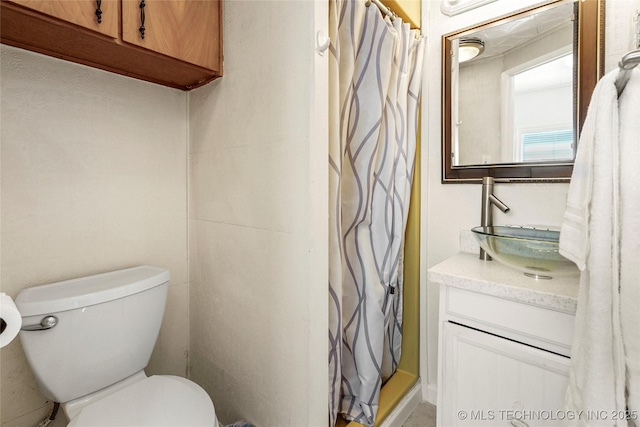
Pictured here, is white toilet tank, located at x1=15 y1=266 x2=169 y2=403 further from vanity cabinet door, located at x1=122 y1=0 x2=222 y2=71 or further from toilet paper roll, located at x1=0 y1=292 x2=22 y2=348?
vanity cabinet door, located at x1=122 y1=0 x2=222 y2=71

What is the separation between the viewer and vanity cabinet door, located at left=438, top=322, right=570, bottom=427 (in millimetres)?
874

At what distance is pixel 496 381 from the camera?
960mm

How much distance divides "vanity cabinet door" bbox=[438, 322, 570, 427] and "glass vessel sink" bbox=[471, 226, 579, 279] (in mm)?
247

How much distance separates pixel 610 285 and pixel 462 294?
1.27 ft

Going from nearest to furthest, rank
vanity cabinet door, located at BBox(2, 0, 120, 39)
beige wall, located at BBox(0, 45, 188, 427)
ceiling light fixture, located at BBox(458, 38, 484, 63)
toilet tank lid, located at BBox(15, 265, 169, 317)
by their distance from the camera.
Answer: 1. vanity cabinet door, located at BBox(2, 0, 120, 39)
2. toilet tank lid, located at BBox(15, 265, 169, 317)
3. beige wall, located at BBox(0, 45, 188, 427)
4. ceiling light fixture, located at BBox(458, 38, 484, 63)

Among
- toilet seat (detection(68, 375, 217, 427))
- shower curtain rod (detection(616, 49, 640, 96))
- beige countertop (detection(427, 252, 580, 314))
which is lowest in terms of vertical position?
toilet seat (detection(68, 375, 217, 427))

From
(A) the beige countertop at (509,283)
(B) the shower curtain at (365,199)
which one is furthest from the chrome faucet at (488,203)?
(B) the shower curtain at (365,199)

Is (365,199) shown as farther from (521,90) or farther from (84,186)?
(84,186)

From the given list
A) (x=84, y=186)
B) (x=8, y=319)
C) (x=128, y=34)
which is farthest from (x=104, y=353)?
(x=128, y=34)

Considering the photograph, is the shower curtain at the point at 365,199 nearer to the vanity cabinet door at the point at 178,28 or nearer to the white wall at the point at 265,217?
the white wall at the point at 265,217

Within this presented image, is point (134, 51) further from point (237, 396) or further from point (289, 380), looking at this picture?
point (237, 396)

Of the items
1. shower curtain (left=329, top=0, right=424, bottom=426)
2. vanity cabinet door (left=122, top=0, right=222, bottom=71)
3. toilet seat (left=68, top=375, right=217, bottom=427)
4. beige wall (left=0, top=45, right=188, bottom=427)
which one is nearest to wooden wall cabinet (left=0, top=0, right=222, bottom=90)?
vanity cabinet door (left=122, top=0, right=222, bottom=71)

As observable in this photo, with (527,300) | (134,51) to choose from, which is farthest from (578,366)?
(134,51)

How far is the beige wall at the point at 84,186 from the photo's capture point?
3.35 feet
